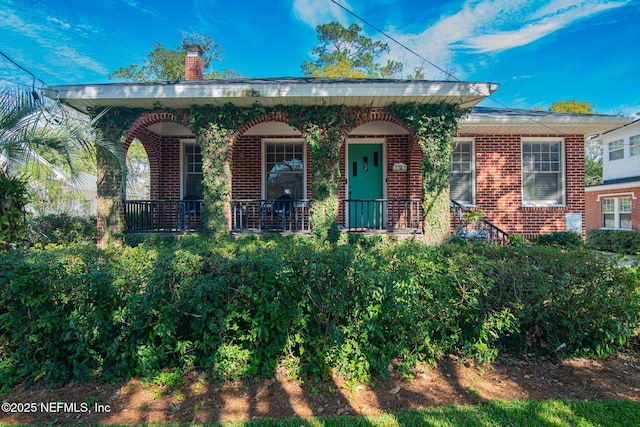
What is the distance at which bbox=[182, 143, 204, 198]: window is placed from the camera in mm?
10391

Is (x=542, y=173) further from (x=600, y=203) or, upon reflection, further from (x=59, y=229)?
(x=59, y=229)

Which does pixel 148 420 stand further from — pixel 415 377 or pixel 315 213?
pixel 315 213

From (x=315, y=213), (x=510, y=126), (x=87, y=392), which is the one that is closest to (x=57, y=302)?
(x=87, y=392)

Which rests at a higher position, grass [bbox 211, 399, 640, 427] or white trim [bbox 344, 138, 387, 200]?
white trim [bbox 344, 138, 387, 200]

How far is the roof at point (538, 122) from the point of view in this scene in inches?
341

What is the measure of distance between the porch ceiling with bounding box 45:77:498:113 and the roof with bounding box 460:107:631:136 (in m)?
1.46

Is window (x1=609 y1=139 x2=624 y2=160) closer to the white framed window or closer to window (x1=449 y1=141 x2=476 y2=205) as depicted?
window (x1=449 y1=141 x2=476 y2=205)

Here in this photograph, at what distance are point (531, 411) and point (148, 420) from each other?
3.15 metres

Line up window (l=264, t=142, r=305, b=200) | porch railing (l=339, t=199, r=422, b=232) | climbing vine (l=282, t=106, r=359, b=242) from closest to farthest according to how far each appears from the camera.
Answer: climbing vine (l=282, t=106, r=359, b=242) → porch railing (l=339, t=199, r=422, b=232) → window (l=264, t=142, r=305, b=200)

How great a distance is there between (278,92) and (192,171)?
4.60 m

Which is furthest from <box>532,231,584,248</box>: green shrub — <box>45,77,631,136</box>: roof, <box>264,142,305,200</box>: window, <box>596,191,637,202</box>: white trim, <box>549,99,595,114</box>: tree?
<box>549,99,595,114</box>: tree

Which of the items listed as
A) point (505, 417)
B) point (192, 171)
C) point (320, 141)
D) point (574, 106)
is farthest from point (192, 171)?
point (574, 106)

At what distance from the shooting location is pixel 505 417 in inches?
105

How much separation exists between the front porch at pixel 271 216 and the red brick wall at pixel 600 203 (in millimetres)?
12544
